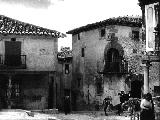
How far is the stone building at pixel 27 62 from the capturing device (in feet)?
85.7

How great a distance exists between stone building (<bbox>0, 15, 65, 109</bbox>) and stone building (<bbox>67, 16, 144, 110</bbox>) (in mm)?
4693

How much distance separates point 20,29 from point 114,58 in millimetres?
8500

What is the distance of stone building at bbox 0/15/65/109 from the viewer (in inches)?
1029

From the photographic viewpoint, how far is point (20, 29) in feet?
88.1

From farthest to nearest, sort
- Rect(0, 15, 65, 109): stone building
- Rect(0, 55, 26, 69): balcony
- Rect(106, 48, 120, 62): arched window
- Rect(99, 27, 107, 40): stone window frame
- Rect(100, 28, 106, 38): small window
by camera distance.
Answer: Rect(100, 28, 106, 38): small window → Rect(99, 27, 107, 40): stone window frame → Rect(106, 48, 120, 62): arched window → Rect(0, 15, 65, 109): stone building → Rect(0, 55, 26, 69): balcony

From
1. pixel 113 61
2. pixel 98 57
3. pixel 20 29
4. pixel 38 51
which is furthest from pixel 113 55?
pixel 20 29

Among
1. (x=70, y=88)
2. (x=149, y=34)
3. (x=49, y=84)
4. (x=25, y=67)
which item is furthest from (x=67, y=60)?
(x=149, y=34)

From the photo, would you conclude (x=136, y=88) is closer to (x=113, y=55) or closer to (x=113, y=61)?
(x=113, y=61)

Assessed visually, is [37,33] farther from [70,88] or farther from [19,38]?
[70,88]

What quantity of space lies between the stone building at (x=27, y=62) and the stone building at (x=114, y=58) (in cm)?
469

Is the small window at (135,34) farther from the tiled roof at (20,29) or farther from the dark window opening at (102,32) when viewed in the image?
the tiled roof at (20,29)

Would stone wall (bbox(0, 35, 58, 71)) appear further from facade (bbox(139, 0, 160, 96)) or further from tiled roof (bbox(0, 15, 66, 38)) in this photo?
facade (bbox(139, 0, 160, 96))

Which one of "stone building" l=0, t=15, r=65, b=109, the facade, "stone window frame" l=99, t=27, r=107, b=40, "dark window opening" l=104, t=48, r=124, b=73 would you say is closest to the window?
"dark window opening" l=104, t=48, r=124, b=73

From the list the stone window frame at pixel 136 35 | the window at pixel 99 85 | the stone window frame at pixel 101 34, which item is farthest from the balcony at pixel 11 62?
the stone window frame at pixel 136 35
